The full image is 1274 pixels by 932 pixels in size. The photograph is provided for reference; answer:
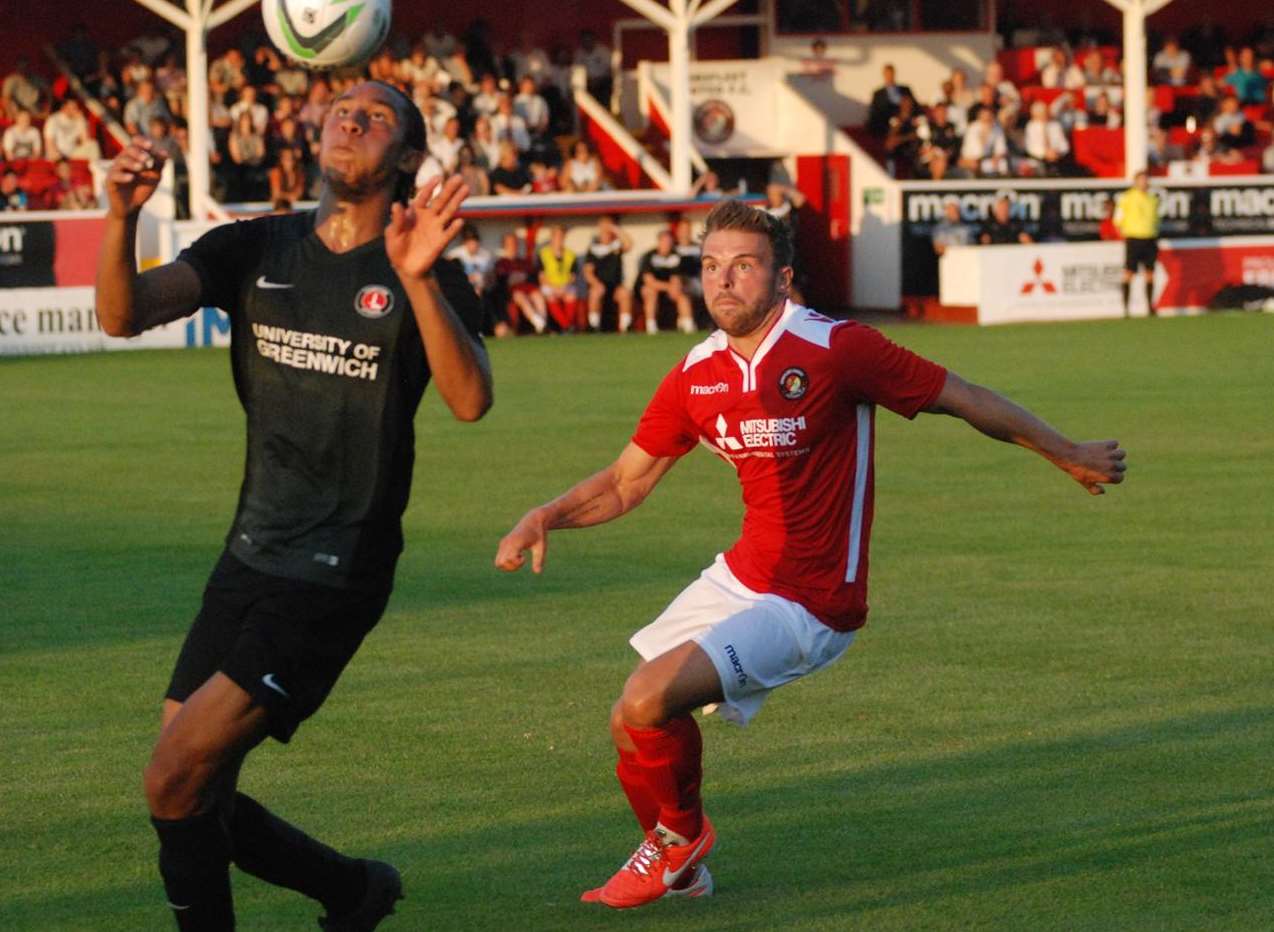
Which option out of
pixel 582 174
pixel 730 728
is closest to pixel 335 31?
pixel 730 728

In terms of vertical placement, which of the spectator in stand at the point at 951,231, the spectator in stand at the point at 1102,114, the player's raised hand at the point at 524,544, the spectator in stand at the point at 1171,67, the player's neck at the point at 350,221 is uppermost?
the spectator in stand at the point at 1171,67

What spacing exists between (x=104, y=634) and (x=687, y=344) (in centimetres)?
1905

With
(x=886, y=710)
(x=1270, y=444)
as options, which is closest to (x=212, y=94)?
(x=1270, y=444)

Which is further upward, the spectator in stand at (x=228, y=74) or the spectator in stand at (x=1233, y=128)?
the spectator in stand at (x=228, y=74)

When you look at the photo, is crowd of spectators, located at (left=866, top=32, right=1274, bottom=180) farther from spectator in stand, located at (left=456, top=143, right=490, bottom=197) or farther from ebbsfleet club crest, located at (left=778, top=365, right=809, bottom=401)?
ebbsfleet club crest, located at (left=778, top=365, right=809, bottom=401)

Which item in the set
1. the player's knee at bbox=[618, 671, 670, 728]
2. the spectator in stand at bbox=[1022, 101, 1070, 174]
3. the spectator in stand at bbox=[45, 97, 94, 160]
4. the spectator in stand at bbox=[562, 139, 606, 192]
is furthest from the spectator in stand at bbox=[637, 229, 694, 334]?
the player's knee at bbox=[618, 671, 670, 728]

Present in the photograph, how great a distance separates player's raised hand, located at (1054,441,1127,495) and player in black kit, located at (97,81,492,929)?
6.18 ft

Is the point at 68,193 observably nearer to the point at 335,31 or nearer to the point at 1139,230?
the point at 1139,230

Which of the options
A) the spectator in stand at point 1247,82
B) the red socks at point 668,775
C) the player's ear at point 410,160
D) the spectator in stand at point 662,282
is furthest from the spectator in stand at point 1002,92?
the player's ear at point 410,160

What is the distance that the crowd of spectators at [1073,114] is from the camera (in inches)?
1428

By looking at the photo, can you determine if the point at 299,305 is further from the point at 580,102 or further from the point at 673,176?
the point at 580,102

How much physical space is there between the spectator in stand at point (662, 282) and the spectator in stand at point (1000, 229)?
4.69m

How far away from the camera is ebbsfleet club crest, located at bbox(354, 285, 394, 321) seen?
5434mm

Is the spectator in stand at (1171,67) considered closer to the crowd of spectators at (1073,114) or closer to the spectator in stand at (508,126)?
the crowd of spectators at (1073,114)
